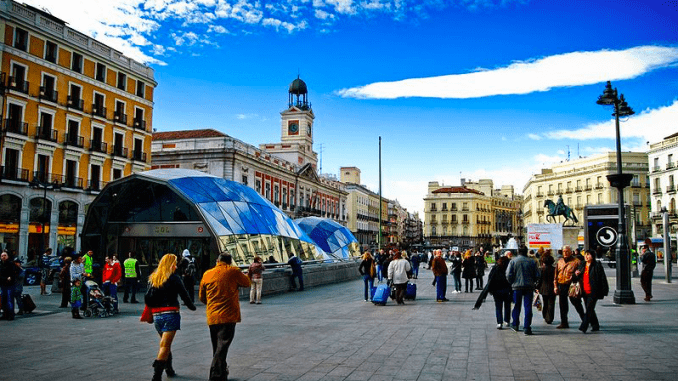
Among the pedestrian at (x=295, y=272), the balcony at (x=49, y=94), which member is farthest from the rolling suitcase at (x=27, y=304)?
the balcony at (x=49, y=94)

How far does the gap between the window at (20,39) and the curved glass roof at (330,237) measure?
79.2 feet

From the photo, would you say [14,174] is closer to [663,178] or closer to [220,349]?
[220,349]

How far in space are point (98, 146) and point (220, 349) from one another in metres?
45.5

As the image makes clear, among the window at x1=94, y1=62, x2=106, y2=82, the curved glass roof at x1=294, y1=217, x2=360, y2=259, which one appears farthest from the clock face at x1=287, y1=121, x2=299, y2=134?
the curved glass roof at x1=294, y1=217, x2=360, y2=259

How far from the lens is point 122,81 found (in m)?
51.2

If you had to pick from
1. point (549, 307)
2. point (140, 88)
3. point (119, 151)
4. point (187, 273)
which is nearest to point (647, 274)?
point (549, 307)

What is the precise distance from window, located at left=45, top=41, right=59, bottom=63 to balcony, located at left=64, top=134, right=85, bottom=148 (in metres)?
5.99

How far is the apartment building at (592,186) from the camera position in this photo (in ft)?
263

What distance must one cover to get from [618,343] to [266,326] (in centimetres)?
695

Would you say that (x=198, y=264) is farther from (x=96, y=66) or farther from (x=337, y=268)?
(x=96, y=66)

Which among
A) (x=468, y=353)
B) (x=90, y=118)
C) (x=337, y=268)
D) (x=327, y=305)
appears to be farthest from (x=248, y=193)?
(x=90, y=118)

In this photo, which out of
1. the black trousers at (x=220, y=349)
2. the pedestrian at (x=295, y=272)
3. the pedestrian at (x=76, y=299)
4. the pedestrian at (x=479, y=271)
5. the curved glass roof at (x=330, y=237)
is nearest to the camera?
the black trousers at (x=220, y=349)

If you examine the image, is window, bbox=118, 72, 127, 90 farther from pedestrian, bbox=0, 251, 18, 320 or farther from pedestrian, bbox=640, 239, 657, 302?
pedestrian, bbox=640, 239, 657, 302

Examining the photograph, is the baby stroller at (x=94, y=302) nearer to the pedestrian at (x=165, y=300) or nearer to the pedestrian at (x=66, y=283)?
the pedestrian at (x=66, y=283)
